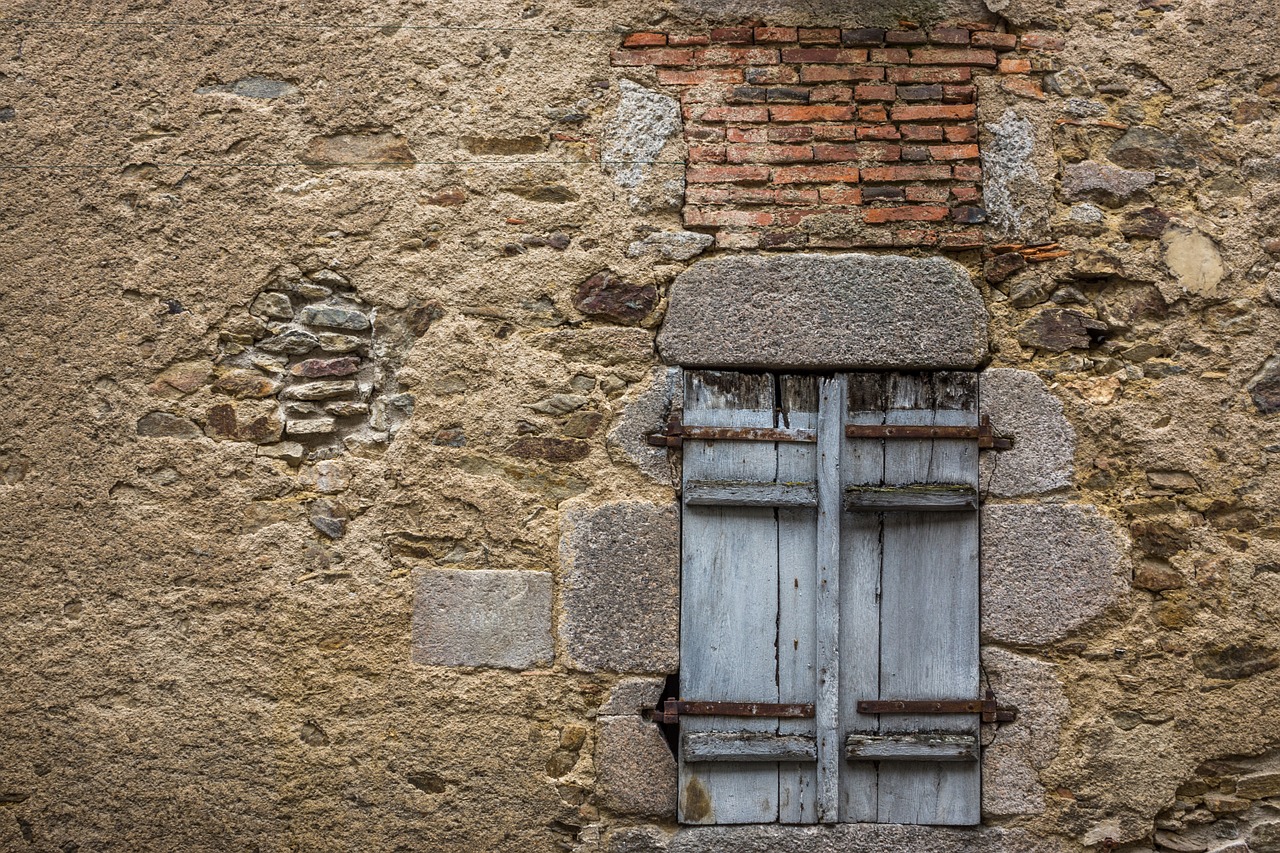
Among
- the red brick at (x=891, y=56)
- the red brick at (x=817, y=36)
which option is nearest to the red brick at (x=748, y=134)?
the red brick at (x=817, y=36)

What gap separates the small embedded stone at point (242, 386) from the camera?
9.05ft

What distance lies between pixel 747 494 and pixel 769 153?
1084 mm

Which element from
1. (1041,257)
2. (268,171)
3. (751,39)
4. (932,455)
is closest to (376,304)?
(268,171)

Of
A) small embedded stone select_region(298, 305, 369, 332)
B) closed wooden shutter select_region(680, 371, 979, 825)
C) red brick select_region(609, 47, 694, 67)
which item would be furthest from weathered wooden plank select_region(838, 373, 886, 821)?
small embedded stone select_region(298, 305, 369, 332)

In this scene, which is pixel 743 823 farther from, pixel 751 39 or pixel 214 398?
pixel 751 39

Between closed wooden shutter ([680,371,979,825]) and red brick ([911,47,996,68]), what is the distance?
3.30 feet

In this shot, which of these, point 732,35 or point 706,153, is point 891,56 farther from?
point 706,153

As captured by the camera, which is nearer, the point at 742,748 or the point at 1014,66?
the point at 742,748

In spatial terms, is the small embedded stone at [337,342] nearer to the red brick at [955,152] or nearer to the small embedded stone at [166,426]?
the small embedded stone at [166,426]

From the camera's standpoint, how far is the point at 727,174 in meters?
2.76

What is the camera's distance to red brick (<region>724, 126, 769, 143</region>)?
277cm

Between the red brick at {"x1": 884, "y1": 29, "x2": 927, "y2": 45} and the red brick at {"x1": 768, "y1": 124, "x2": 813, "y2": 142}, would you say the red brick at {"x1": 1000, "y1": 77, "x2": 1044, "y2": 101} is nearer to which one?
the red brick at {"x1": 884, "y1": 29, "x2": 927, "y2": 45}

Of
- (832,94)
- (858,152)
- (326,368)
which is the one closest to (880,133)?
(858,152)

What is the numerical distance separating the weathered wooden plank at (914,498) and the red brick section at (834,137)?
767 millimetres
